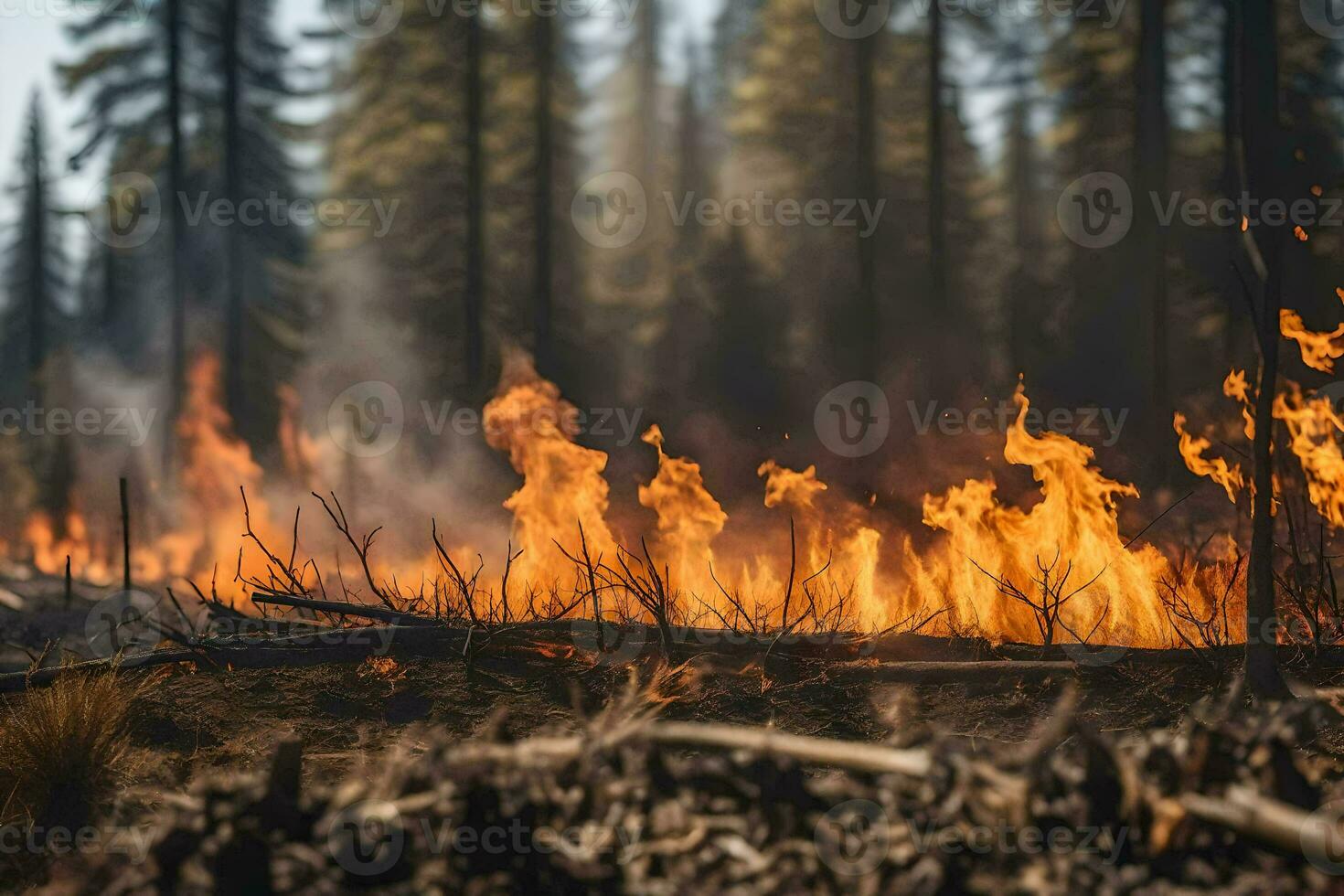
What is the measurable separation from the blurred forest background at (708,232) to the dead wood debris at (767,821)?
14.7m

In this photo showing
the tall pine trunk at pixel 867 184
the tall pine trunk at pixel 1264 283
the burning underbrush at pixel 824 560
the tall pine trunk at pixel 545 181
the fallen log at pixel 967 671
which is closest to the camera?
the tall pine trunk at pixel 1264 283

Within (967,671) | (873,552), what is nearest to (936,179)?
(873,552)

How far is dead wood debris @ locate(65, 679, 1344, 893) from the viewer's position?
3.46 metres

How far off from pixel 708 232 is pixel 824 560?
18088 millimetres

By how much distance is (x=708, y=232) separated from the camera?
26.5 m

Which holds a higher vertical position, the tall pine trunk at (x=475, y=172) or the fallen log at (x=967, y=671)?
the tall pine trunk at (x=475, y=172)

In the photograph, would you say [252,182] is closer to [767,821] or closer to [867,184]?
[867,184]

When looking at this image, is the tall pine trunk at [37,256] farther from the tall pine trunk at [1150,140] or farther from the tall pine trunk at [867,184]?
the tall pine trunk at [1150,140]

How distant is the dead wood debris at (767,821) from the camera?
3.46m

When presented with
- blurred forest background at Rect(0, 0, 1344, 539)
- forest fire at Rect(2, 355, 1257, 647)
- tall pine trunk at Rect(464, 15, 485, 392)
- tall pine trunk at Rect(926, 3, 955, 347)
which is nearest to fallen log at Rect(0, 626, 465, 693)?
forest fire at Rect(2, 355, 1257, 647)

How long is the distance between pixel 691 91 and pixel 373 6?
1689 cm

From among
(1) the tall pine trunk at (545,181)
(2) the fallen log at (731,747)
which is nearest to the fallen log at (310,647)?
(2) the fallen log at (731,747)

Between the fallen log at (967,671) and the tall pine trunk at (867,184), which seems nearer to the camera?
the fallen log at (967,671)

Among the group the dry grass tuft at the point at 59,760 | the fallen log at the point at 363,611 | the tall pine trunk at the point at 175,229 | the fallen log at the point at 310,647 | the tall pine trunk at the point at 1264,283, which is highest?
the tall pine trunk at the point at 175,229
